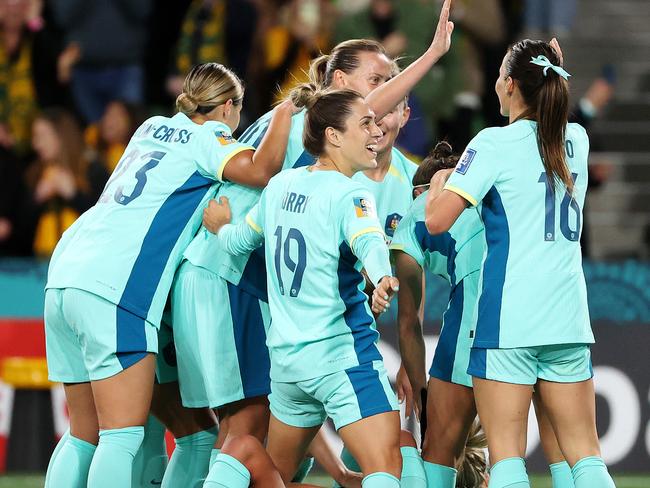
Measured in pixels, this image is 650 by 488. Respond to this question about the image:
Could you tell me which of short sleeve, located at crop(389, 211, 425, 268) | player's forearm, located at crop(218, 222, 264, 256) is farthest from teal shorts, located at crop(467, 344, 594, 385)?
player's forearm, located at crop(218, 222, 264, 256)

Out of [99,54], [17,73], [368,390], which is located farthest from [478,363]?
[17,73]

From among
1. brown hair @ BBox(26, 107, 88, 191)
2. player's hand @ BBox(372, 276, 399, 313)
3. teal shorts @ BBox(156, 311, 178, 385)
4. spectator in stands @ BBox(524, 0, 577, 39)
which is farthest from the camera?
spectator in stands @ BBox(524, 0, 577, 39)

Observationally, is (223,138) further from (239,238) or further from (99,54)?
(99,54)

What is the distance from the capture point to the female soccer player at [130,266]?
4883 mm

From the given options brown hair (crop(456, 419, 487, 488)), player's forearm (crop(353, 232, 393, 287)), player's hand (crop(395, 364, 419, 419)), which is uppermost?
player's forearm (crop(353, 232, 393, 287))

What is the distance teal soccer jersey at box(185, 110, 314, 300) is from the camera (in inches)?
202

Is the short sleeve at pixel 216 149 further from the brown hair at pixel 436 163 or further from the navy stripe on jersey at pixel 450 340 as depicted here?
the navy stripe on jersey at pixel 450 340

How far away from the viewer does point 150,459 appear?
5.58m

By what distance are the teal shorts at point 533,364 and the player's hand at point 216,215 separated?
1.14 metres

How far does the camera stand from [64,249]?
16.8 feet

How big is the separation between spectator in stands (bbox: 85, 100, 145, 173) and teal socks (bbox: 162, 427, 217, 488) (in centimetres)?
457

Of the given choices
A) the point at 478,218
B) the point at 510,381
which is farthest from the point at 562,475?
the point at 478,218

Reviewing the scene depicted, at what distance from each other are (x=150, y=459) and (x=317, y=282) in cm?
153

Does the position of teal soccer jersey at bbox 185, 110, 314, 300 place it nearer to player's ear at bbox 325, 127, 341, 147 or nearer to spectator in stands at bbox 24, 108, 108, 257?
player's ear at bbox 325, 127, 341, 147
